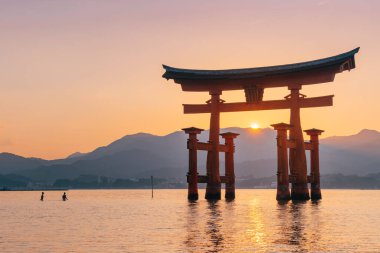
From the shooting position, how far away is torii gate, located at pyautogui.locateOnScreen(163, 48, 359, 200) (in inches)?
2264

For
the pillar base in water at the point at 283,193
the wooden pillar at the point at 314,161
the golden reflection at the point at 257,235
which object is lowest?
the golden reflection at the point at 257,235

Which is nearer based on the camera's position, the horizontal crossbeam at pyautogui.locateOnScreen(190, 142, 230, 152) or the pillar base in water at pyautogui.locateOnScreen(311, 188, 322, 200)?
the horizontal crossbeam at pyautogui.locateOnScreen(190, 142, 230, 152)

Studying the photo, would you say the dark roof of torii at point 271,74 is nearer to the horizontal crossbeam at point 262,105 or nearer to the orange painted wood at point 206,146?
the horizontal crossbeam at point 262,105

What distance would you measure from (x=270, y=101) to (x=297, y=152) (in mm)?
5713

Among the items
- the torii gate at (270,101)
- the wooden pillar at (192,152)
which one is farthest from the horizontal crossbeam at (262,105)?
the wooden pillar at (192,152)

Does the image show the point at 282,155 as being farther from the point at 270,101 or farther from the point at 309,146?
the point at 309,146

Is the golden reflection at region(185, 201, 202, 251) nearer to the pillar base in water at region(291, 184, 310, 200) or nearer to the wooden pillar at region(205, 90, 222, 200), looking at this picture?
the pillar base in water at region(291, 184, 310, 200)

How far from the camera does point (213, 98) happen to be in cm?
6322

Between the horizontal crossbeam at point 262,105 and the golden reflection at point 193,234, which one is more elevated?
the horizontal crossbeam at point 262,105

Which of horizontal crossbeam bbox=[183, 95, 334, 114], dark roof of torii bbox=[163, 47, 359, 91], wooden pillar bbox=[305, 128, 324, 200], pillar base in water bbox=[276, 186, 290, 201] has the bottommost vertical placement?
pillar base in water bbox=[276, 186, 290, 201]

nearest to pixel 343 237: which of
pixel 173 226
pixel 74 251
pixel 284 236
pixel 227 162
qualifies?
pixel 284 236

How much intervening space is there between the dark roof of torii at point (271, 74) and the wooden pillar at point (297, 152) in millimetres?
1565

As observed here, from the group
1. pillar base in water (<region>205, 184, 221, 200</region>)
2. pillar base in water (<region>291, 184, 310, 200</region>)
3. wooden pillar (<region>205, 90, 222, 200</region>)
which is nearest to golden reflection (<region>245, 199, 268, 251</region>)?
pillar base in water (<region>291, 184, 310, 200</region>)

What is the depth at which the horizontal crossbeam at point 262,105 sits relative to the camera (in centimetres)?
5781
